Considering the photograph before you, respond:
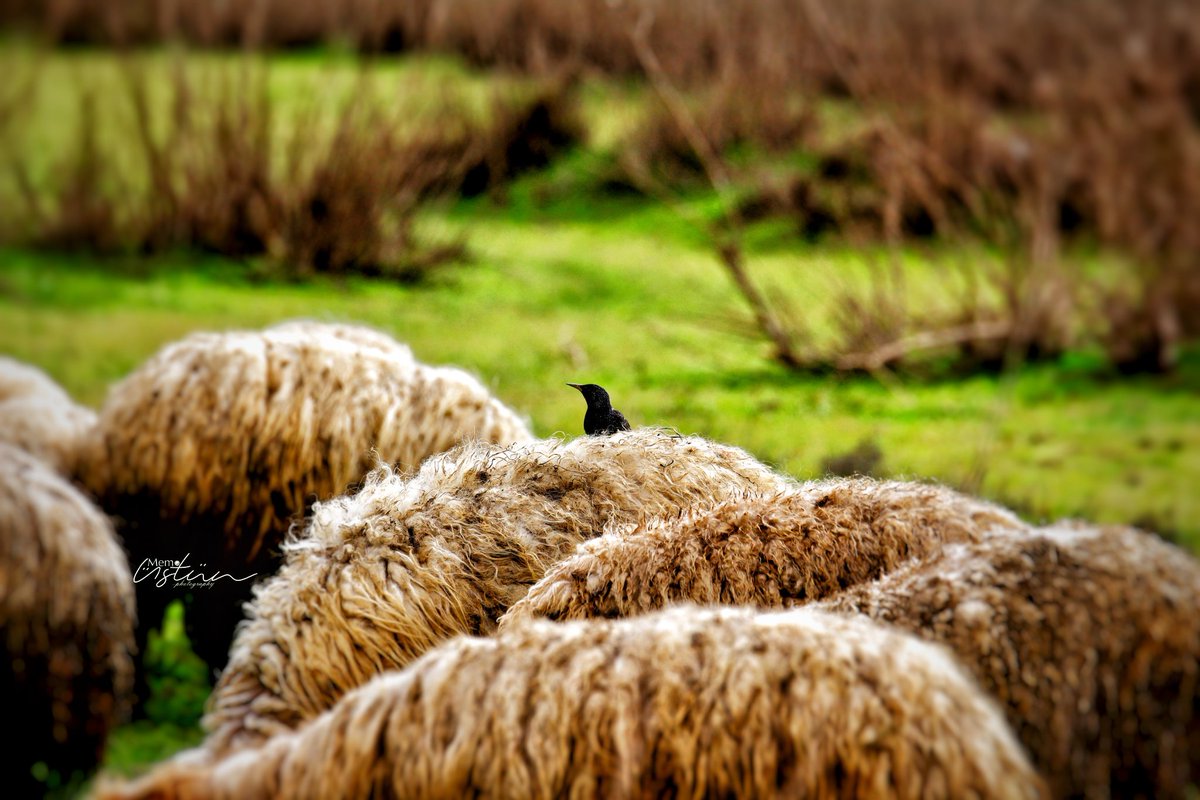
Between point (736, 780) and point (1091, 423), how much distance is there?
4.09 meters

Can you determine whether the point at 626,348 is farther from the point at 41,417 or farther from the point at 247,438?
the point at 41,417

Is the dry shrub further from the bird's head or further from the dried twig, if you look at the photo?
the bird's head

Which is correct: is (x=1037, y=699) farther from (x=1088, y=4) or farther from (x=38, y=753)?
(x=1088, y=4)

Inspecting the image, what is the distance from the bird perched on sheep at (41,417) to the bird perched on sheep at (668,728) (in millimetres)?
1856

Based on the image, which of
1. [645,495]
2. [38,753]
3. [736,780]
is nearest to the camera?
[736,780]

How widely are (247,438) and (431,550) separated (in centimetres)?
109

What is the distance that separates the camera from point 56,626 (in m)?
2.25

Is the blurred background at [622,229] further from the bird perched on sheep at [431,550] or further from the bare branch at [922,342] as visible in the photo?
the bird perched on sheep at [431,550]

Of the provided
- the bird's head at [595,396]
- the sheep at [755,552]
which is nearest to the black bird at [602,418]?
the bird's head at [595,396]

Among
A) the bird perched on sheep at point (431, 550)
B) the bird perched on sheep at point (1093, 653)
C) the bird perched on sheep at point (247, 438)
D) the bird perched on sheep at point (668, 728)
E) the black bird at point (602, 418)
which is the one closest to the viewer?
the bird perched on sheep at point (668, 728)

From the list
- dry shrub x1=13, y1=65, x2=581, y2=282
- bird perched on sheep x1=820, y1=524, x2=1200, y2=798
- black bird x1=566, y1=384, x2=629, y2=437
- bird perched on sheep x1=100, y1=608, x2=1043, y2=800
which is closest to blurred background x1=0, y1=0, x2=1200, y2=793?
dry shrub x1=13, y1=65, x2=581, y2=282

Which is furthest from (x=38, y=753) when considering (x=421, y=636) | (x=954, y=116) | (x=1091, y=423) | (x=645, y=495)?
(x=954, y=116)

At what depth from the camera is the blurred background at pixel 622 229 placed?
4066 mm

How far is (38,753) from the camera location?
2.26 metres
